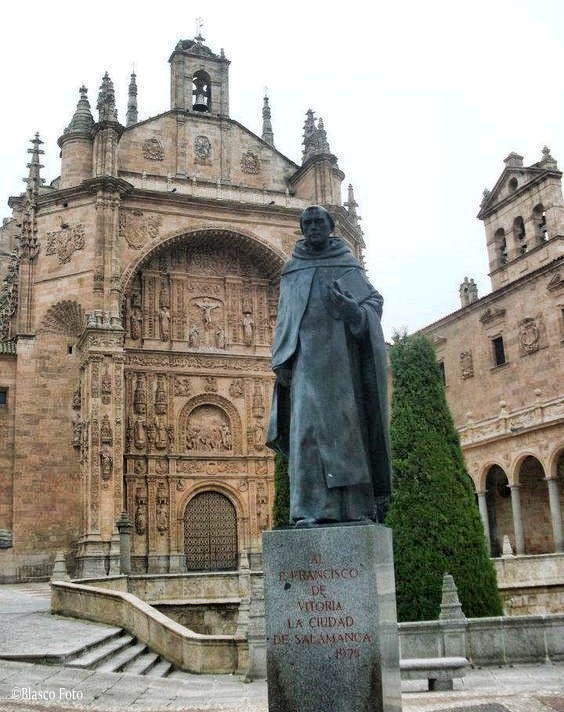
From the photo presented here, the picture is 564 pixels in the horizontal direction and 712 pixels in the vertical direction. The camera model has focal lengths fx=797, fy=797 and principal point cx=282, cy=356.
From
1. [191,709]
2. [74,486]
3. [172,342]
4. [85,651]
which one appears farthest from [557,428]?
[191,709]

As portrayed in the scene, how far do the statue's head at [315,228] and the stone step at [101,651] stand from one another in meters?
6.73

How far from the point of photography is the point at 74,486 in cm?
2595

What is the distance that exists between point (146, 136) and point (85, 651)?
909 inches

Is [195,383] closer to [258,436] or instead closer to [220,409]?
[220,409]

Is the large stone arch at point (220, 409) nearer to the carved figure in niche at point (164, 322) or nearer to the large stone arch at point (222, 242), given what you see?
the carved figure in niche at point (164, 322)

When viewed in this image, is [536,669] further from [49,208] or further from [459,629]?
[49,208]

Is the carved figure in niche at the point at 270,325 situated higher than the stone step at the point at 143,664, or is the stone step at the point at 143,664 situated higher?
the carved figure in niche at the point at 270,325

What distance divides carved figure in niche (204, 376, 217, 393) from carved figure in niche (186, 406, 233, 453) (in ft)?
2.07

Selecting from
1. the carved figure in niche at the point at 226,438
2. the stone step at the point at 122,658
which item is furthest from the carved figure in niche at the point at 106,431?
the stone step at the point at 122,658

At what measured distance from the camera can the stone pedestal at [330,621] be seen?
4.86 meters

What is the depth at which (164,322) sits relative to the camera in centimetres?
2892

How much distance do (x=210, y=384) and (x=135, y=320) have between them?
3.54 metres

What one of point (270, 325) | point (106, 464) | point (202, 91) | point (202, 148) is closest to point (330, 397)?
point (106, 464)

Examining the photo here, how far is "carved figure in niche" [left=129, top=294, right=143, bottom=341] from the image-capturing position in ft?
93.1
